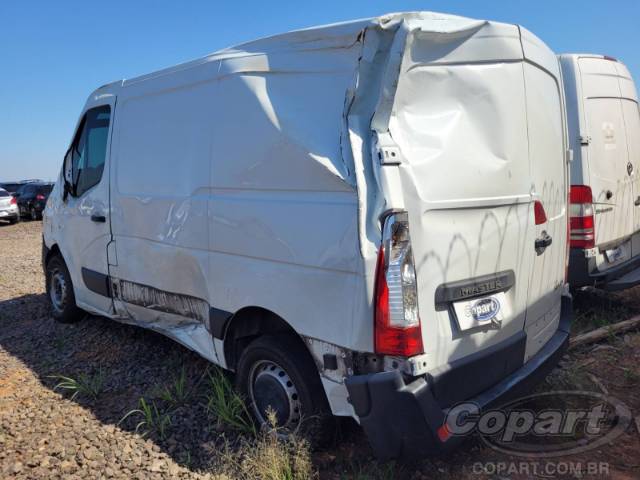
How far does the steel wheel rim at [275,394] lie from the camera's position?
300cm

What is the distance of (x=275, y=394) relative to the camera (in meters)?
3.09

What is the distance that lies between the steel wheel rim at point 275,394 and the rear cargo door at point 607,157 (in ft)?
11.4

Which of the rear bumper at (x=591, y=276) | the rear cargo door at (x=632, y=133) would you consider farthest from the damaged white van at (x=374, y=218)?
the rear cargo door at (x=632, y=133)

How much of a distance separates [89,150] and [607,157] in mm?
4945

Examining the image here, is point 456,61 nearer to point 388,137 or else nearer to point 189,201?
point 388,137

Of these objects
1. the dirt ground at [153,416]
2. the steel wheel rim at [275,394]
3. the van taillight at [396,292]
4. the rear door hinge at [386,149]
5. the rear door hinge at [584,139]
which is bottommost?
the dirt ground at [153,416]

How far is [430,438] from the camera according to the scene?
242 centimetres

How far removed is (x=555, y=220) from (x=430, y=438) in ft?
5.58

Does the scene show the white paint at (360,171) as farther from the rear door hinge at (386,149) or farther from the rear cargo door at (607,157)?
the rear cargo door at (607,157)

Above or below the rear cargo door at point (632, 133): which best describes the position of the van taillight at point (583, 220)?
below

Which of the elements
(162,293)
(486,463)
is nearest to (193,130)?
(162,293)

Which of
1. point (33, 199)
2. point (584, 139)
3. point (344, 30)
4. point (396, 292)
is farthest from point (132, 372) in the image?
point (33, 199)

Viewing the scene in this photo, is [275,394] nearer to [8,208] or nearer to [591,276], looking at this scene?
[591,276]

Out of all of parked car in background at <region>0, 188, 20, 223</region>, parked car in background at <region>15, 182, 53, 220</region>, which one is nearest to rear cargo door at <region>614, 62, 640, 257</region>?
parked car in background at <region>0, 188, 20, 223</region>
